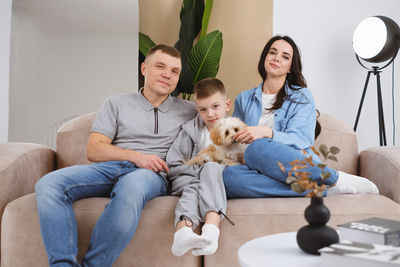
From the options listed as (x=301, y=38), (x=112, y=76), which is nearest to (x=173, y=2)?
(x=112, y=76)

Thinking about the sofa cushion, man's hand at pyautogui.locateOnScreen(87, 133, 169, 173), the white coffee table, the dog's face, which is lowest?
the sofa cushion

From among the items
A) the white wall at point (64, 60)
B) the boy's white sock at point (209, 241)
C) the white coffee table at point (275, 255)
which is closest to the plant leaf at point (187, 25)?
the white wall at point (64, 60)

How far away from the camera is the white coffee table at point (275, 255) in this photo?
808mm

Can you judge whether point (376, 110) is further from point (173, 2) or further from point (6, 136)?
point (6, 136)

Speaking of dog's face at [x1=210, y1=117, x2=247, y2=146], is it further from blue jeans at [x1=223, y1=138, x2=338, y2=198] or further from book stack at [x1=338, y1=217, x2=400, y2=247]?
book stack at [x1=338, y1=217, x2=400, y2=247]

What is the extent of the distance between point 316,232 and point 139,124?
109 cm

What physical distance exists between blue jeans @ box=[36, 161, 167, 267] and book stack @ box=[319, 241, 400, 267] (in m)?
0.72

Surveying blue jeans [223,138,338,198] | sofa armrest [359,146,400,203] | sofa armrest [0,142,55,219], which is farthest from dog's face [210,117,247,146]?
sofa armrest [0,142,55,219]

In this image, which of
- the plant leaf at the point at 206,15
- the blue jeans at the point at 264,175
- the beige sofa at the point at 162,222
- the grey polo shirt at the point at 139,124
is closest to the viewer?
the beige sofa at the point at 162,222

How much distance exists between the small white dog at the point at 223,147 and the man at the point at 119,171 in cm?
18

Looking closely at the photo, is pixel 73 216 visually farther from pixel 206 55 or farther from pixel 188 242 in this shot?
pixel 206 55

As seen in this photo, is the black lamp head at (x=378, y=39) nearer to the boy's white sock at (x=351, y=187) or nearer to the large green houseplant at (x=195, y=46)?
the large green houseplant at (x=195, y=46)

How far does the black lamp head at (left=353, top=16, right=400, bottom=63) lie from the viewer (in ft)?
8.50

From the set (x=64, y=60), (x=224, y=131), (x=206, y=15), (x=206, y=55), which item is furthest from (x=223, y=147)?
(x=64, y=60)
